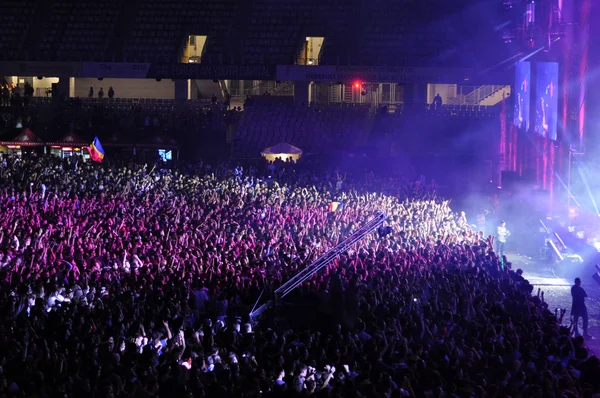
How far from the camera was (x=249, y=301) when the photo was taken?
15.2 meters

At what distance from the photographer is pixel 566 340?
11438 mm

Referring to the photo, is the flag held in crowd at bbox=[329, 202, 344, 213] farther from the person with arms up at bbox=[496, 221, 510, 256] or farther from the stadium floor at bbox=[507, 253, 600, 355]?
the stadium floor at bbox=[507, 253, 600, 355]

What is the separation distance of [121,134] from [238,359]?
923 inches

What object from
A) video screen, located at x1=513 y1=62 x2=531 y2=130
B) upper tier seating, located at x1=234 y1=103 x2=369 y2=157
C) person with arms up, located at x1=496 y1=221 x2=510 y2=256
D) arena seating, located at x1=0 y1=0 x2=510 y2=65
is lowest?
person with arms up, located at x1=496 y1=221 x2=510 y2=256

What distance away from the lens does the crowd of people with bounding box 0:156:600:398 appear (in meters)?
10.3

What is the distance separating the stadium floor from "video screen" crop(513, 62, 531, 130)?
5.77 metres

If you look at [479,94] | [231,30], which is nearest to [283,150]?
[231,30]

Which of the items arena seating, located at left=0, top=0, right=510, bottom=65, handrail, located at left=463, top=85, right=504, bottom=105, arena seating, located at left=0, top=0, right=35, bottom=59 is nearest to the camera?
arena seating, located at left=0, top=0, right=510, bottom=65

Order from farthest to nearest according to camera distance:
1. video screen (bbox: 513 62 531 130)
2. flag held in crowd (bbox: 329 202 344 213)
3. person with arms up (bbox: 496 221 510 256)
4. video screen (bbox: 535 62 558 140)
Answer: video screen (bbox: 513 62 531 130) → video screen (bbox: 535 62 558 140) → flag held in crowd (bbox: 329 202 344 213) → person with arms up (bbox: 496 221 510 256)

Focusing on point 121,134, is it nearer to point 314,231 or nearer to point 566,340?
point 314,231

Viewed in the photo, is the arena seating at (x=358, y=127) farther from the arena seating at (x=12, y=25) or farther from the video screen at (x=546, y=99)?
the arena seating at (x=12, y=25)

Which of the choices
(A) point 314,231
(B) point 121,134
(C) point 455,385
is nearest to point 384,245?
(A) point 314,231

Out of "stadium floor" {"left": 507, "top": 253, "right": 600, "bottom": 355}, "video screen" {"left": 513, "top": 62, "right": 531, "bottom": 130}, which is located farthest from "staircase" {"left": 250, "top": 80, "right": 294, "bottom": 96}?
"stadium floor" {"left": 507, "top": 253, "right": 600, "bottom": 355}

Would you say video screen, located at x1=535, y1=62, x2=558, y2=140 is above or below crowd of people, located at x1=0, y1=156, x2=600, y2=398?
above
